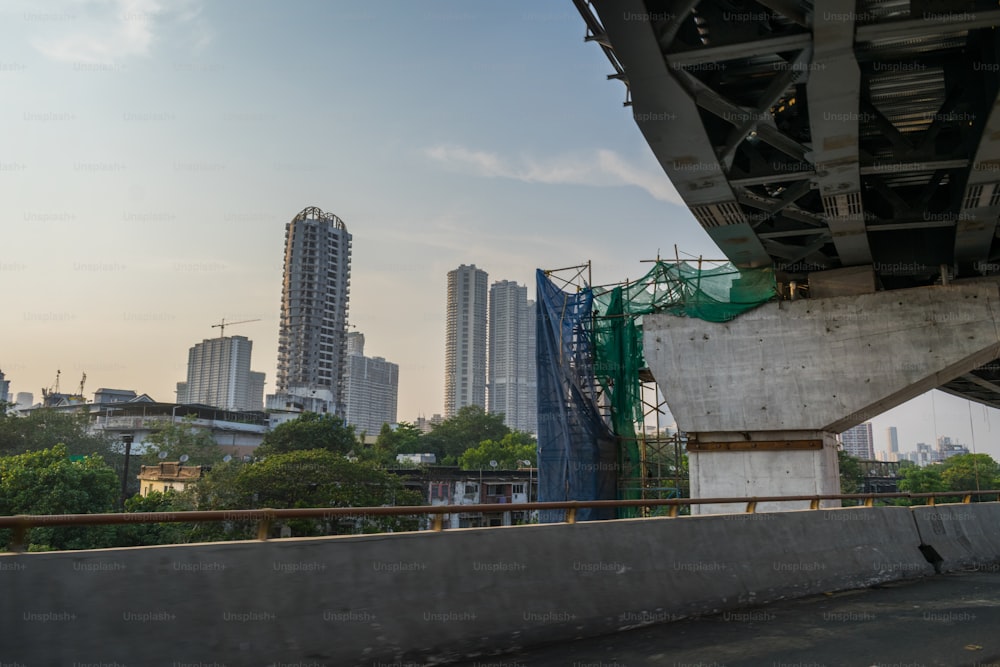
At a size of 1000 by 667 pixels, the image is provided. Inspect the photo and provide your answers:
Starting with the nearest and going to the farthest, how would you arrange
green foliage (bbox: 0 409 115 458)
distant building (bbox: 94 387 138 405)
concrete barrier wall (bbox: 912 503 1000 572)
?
1. concrete barrier wall (bbox: 912 503 1000 572)
2. green foliage (bbox: 0 409 115 458)
3. distant building (bbox: 94 387 138 405)

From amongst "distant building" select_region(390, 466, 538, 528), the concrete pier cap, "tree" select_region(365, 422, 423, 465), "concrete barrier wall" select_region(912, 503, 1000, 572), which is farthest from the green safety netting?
A: "tree" select_region(365, 422, 423, 465)

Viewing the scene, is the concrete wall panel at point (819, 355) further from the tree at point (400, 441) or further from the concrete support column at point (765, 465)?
the tree at point (400, 441)

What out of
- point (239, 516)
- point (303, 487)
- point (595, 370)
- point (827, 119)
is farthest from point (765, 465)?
point (303, 487)

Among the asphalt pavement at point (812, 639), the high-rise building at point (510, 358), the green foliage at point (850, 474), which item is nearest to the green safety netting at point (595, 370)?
the asphalt pavement at point (812, 639)

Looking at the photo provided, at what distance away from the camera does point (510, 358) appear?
192 meters

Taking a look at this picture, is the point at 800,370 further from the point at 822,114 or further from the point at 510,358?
the point at 510,358

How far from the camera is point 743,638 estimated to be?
684cm

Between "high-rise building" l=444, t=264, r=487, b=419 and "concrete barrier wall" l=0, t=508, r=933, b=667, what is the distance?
601 ft

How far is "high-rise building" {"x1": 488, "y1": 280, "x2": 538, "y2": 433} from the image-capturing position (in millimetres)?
190500

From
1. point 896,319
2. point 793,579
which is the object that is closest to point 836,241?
point 896,319

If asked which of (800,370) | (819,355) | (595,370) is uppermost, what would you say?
(595,370)

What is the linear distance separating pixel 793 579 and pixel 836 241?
7.72 m

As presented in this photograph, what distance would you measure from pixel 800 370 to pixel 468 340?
178 meters

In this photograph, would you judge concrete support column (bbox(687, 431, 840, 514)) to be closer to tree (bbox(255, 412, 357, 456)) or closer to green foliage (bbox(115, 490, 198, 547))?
green foliage (bbox(115, 490, 198, 547))
